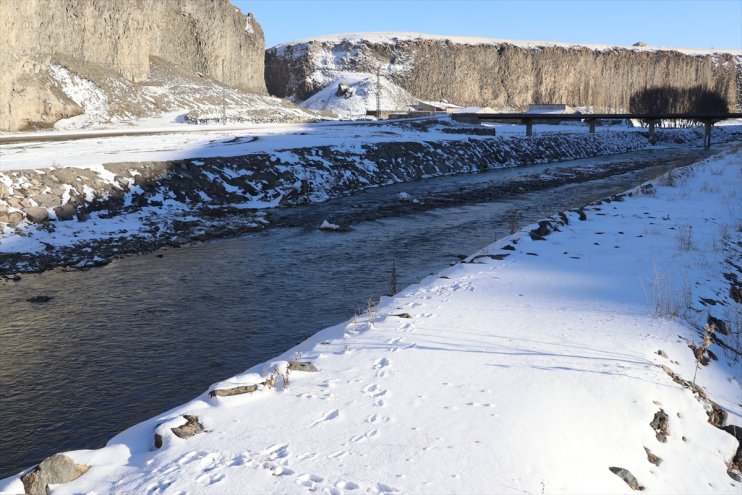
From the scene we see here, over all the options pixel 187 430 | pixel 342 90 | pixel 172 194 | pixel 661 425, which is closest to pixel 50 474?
pixel 187 430

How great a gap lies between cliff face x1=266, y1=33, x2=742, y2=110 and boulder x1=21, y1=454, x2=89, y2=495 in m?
145

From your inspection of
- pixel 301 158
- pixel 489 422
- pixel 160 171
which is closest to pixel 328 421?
pixel 489 422

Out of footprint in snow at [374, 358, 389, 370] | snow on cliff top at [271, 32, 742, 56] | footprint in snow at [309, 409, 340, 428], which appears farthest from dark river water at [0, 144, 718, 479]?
snow on cliff top at [271, 32, 742, 56]

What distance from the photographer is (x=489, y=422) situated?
5516mm

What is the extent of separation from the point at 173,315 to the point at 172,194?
445 inches

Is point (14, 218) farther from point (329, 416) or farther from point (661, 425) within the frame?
point (661, 425)

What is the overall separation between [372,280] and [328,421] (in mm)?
7956

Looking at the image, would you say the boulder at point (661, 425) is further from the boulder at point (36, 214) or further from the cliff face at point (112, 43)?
the cliff face at point (112, 43)

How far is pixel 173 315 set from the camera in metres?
11.3

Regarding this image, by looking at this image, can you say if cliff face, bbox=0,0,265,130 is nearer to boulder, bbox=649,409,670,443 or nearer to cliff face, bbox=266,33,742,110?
cliff face, bbox=266,33,742,110

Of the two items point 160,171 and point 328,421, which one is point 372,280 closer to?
point 328,421

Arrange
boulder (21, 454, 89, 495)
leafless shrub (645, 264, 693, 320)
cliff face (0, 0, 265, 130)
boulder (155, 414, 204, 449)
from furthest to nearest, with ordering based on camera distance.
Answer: cliff face (0, 0, 265, 130), leafless shrub (645, 264, 693, 320), boulder (155, 414, 204, 449), boulder (21, 454, 89, 495)

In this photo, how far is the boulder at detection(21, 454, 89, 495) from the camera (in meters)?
4.74

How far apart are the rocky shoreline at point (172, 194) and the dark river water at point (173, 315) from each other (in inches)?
50.1
